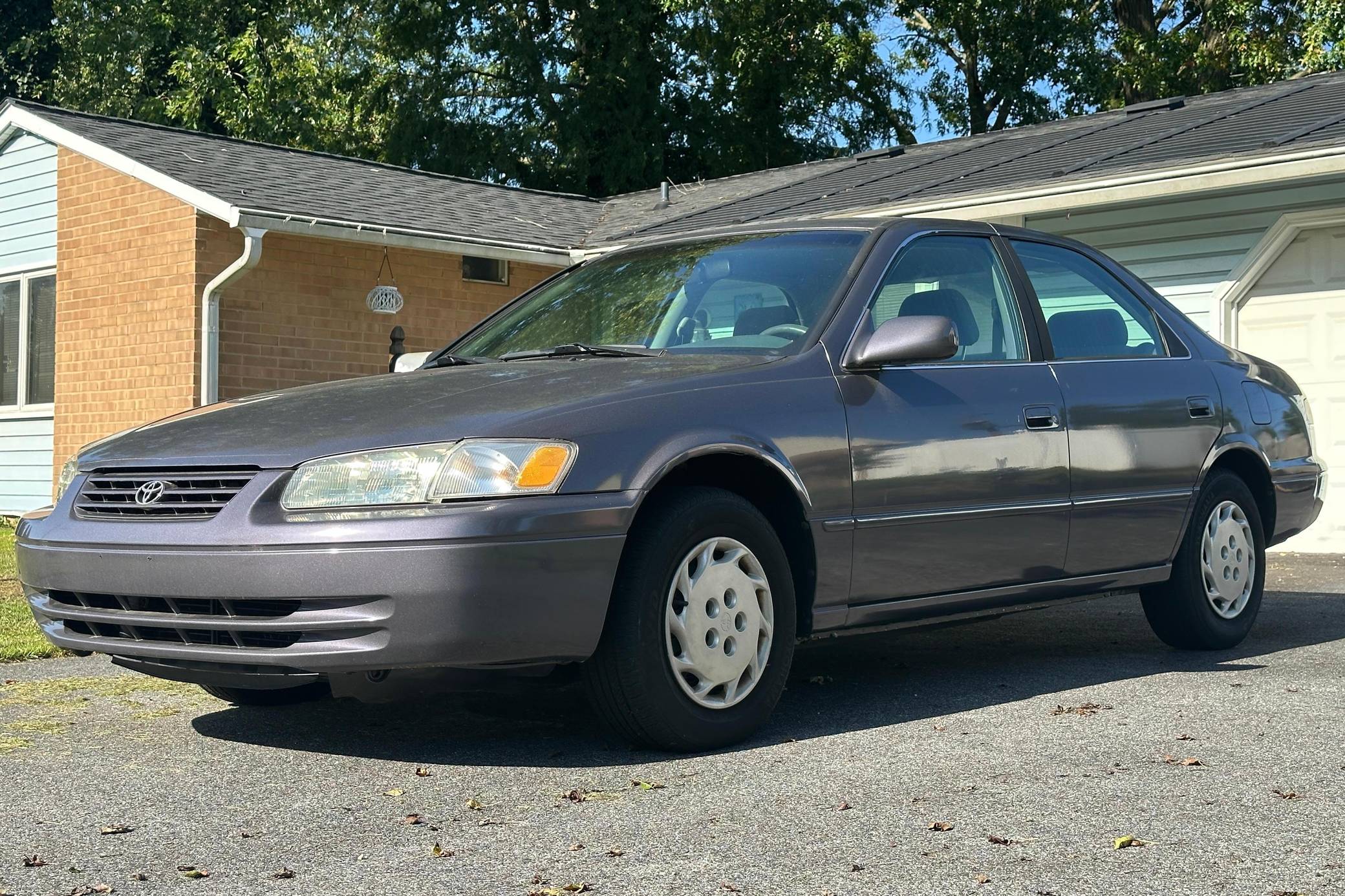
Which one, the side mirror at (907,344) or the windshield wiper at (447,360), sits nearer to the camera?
the side mirror at (907,344)

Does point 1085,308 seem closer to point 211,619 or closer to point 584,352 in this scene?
point 584,352

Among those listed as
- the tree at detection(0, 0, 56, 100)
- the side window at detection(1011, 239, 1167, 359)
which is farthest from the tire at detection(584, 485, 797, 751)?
the tree at detection(0, 0, 56, 100)

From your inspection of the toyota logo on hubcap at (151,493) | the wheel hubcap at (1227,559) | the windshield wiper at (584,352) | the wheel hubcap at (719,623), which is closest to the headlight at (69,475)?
the toyota logo on hubcap at (151,493)

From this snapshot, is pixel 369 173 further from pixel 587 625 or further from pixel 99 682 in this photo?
pixel 587 625

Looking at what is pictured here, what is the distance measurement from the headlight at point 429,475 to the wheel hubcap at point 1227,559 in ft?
10.8

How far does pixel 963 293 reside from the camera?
19.0 ft

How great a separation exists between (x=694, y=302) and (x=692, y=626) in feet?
4.47

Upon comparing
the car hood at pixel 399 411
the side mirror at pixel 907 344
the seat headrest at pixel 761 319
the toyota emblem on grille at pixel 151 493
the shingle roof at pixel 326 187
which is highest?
the shingle roof at pixel 326 187

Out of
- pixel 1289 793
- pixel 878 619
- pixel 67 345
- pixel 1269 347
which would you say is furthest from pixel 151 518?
pixel 67 345

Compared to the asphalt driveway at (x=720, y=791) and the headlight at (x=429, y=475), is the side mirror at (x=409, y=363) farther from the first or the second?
the headlight at (x=429, y=475)

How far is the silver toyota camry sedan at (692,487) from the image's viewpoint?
4203 millimetres

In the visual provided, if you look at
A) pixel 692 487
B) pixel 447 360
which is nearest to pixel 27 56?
pixel 447 360

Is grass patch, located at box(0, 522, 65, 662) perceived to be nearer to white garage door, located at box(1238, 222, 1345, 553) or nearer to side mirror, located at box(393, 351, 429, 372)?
side mirror, located at box(393, 351, 429, 372)

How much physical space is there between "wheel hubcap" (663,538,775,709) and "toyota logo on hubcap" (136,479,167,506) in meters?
1.44
